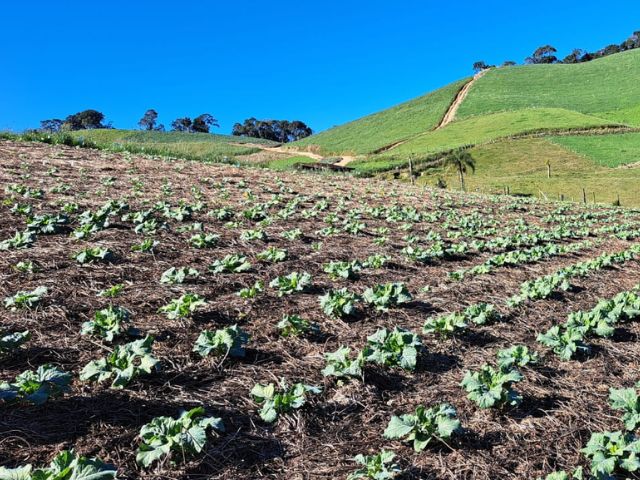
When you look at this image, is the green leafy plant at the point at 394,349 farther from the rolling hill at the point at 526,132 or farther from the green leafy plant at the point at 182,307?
the rolling hill at the point at 526,132

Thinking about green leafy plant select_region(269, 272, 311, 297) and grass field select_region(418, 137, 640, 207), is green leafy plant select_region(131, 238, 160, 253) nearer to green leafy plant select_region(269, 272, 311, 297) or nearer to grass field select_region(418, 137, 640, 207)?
green leafy plant select_region(269, 272, 311, 297)

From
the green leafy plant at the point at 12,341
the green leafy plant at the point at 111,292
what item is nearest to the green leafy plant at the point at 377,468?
the green leafy plant at the point at 12,341

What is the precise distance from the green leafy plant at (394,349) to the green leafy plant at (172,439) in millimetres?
1979

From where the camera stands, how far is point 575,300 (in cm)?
800

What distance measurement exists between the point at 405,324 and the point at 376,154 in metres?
76.9

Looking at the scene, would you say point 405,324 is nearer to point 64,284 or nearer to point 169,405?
point 169,405

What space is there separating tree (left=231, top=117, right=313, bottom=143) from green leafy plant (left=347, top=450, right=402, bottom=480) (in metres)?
179

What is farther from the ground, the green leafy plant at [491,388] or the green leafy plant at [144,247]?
the green leafy plant at [144,247]

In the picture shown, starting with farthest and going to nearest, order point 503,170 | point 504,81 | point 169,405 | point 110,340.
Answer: point 504,81 < point 503,170 < point 110,340 < point 169,405

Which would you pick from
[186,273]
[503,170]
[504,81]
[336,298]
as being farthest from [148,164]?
[504,81]

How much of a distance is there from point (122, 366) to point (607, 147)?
7383 centimetres

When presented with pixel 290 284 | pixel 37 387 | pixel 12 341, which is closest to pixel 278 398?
pixel 37 387

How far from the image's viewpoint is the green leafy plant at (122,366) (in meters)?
4.20

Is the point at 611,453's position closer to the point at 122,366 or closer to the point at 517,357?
the point at 517,357
